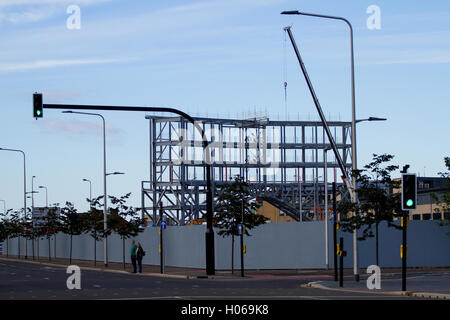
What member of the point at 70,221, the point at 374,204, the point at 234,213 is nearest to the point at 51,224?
the point at 70,221

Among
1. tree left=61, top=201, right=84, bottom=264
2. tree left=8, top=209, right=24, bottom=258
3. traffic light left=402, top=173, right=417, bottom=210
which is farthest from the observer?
tree left=8, top=209, right=24, bottom=258

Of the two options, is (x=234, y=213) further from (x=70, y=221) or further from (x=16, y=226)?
(x=16, y=226)

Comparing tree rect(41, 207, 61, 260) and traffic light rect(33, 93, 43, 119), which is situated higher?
traffic light rect(33, 93, 43, 119)

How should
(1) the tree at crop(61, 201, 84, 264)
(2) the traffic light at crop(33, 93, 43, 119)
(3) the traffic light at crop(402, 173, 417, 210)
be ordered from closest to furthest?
(3) the traffic light at crop(402, 173, 417, 210) → (2) the traffic light at crop(33, 93, 43, 119) → (1) the tree at crop(61, 201, 84, 264)

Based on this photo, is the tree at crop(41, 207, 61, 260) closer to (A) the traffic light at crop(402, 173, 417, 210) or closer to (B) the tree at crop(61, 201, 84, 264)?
(B) the tree at crop(61, 201, 84, 264)

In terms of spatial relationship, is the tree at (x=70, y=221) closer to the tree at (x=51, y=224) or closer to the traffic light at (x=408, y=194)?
the tree at (x=51, y=224)

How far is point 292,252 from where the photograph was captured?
5128 cm

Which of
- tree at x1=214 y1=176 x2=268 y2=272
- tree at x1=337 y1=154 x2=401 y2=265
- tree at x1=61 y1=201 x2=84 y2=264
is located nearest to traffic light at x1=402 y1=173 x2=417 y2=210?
tree at x1=337 y1=154 x2=401 y2=265
